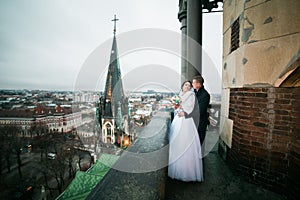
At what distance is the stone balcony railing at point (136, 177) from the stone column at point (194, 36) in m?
2.81

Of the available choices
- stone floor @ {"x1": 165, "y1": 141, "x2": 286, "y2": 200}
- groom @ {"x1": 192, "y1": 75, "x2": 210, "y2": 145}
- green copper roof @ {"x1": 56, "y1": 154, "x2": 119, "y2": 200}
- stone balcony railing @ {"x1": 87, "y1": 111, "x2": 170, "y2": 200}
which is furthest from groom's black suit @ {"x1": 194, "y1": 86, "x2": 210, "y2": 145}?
green copper roof @ {"x1": 56, "y1": 154, "x2": 119, "y2": 200}

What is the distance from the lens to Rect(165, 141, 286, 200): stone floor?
6.97 ft

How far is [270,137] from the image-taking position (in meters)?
2.21

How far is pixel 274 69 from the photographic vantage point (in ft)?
6.68

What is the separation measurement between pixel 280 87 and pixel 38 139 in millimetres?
43278

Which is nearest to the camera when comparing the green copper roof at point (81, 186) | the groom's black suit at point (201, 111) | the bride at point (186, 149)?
the bride at point (186, 149)

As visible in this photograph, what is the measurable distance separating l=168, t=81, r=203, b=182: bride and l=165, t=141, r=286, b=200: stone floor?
0.13m

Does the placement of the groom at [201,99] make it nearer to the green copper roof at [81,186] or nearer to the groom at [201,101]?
the groom at [201,101]

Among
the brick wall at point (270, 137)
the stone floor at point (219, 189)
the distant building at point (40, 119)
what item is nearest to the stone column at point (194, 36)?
the brick wall at point (270, 137)

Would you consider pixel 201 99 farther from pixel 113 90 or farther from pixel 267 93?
pixel 113 90

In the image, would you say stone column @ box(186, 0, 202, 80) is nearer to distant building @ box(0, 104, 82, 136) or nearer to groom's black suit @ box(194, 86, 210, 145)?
groom's black suit @ box(194, 86, 210, 145)

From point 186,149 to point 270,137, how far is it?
1.30 meters

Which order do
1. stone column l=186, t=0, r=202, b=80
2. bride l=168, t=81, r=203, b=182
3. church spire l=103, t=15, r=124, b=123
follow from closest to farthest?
bride l=168, t=81, r=203, b=182
stone column l=186, t=0, r=202, b=80
church spire l=103, t=15, r=124, b=123

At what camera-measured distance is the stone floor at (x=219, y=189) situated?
2123 mm
